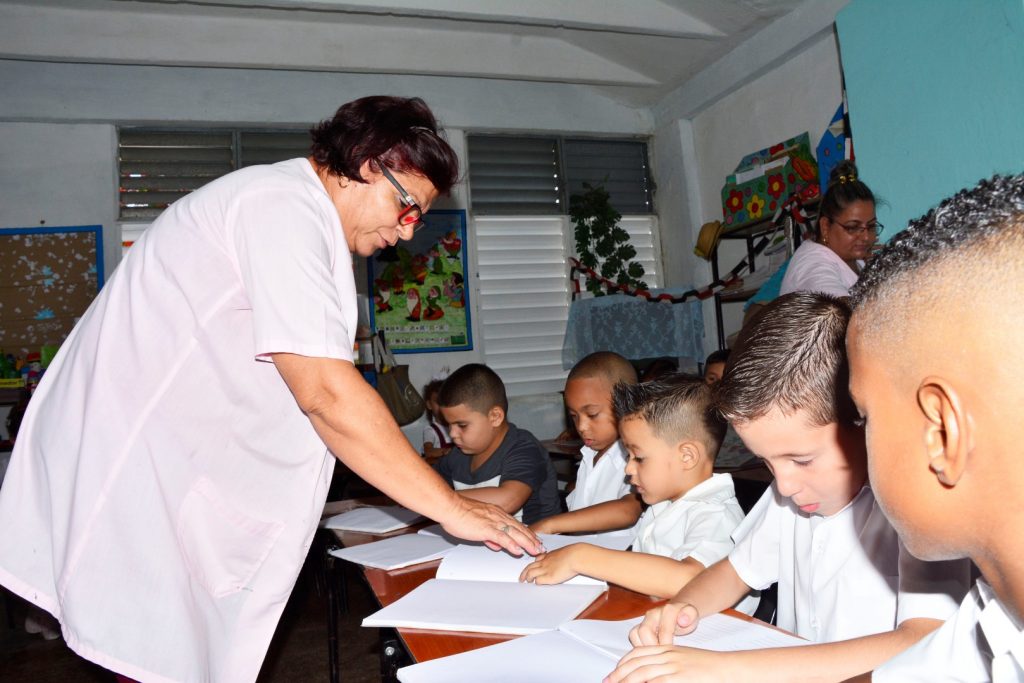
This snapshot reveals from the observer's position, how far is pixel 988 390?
0.53m

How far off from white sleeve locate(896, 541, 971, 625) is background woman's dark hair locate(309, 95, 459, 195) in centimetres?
97

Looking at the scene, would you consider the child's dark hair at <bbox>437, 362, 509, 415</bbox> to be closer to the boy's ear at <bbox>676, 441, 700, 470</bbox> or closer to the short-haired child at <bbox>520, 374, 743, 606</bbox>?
the short-haired child at <bbox>520, 374, 743, 606</bbox>

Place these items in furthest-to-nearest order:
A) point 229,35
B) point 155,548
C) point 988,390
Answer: point 229,35, point 155,548, point 988,390

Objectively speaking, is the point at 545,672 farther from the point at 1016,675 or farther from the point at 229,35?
the point at 229,35

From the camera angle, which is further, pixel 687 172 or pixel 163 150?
pixel 687 172

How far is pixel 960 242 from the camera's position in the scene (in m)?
0.58

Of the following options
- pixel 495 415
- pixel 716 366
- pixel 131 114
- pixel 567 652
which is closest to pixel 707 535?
pixel 567 652

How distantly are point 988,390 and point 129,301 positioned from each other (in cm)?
117

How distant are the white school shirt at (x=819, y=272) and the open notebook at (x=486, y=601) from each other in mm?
1708

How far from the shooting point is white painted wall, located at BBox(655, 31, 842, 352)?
5.28 meters

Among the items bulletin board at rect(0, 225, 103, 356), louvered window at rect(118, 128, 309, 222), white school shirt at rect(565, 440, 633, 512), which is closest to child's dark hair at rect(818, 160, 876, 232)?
white school shirt at rect(565, 440, 633, 512)

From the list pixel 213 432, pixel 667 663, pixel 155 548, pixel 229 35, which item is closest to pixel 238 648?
pixel 155 548

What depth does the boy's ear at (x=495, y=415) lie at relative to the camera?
2617mm

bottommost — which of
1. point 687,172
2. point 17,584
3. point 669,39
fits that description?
point 17,584
